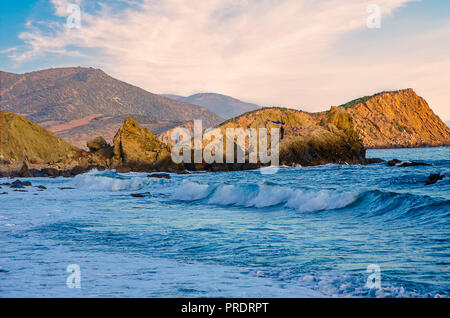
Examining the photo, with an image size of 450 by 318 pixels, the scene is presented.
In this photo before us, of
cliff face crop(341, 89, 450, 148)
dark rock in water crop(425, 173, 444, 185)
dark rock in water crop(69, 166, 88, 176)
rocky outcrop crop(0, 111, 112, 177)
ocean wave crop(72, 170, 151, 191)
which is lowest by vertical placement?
ocean wave crop(72, 170, 151, 191)

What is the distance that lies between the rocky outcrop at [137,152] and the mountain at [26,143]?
413 inches

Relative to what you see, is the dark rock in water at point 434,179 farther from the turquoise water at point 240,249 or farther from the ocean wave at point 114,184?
the ocean wave at point 114,184

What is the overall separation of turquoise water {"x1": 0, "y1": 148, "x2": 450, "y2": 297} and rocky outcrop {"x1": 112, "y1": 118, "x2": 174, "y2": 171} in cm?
3800

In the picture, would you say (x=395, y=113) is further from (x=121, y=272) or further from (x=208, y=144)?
(x=121, y=272)

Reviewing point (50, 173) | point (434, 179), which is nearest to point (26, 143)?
point (50, 173)

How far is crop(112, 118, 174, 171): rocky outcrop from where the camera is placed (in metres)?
55.8

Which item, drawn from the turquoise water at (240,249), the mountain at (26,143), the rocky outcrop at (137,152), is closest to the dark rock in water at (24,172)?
the mountain at (26,143)

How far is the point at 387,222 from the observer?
1198 centimetres

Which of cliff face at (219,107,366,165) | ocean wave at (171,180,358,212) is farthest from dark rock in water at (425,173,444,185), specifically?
cliff face at (219,107,366,165)

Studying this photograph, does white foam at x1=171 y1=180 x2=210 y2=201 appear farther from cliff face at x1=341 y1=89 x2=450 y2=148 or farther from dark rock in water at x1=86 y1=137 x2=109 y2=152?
cliff face at x1=341 y1=89 x2=450 y2=148

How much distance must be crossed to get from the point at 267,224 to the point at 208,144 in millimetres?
54469

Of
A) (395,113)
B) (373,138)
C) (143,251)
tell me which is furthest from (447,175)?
(395,113)

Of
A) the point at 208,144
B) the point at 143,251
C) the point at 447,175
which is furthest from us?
the point at 208,144

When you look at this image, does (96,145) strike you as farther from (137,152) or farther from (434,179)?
(434,179)
